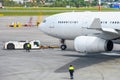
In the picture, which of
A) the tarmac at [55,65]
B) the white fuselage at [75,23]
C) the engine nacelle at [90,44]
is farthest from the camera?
the white fuselage at [75,23]

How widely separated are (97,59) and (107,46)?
4358 mm

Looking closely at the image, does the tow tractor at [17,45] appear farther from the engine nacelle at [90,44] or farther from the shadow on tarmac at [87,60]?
the engine nacelle at [90,44]

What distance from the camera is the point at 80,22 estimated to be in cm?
4606

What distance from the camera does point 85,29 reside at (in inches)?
1779

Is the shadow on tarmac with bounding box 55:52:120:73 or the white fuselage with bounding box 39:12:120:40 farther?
the white fuselage with bounding box 39:12:120:40

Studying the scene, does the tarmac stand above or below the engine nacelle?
below

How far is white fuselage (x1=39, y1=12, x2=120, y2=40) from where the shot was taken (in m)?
44.6

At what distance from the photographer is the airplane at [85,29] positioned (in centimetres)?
3794

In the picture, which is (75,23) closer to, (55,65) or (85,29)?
(85,29)

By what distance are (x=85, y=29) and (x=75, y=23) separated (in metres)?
1.83

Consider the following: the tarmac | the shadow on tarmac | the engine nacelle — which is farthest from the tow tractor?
the engine nacelle

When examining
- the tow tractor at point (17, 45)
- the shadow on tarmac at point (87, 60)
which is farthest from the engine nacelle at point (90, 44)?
the tow tractor at point (17, 45)

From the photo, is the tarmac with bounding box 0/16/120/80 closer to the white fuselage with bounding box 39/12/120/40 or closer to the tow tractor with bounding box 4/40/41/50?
the tow tractor with bounding box 4/40/41/50

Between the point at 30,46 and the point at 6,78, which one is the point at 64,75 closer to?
the point at 6,78
